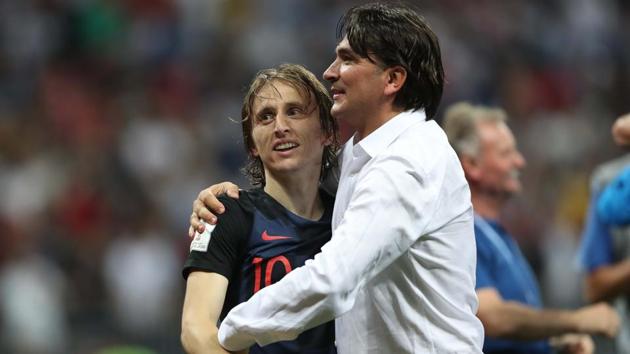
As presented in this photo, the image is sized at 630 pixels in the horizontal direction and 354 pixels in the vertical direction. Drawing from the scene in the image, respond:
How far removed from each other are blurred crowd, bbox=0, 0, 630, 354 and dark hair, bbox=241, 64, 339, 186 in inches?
162

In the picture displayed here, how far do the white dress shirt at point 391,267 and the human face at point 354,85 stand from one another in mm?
88

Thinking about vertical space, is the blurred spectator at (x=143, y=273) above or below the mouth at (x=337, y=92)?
above

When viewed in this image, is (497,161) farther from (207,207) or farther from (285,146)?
(207,207)

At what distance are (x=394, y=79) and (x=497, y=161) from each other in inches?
84.0

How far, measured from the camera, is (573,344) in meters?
5.34

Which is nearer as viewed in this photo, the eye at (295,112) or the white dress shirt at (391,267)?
the white dress shirt at (391,267)

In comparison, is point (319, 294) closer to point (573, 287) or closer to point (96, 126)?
point (573, 287)

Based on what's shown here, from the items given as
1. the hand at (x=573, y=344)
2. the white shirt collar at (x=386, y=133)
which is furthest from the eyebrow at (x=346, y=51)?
the hand at (x=573, y=344)

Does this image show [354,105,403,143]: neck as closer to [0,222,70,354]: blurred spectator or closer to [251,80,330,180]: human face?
[251,80,330,180]: human face

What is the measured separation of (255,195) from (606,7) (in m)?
9.34

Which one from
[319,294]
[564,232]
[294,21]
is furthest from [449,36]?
[319,294]

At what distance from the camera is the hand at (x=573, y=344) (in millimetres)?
5281

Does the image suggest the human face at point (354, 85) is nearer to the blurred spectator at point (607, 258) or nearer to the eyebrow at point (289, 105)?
the eyebrow at point (289, 105)

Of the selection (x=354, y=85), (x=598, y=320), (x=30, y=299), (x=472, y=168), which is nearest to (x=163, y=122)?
(x=30, y=299)
